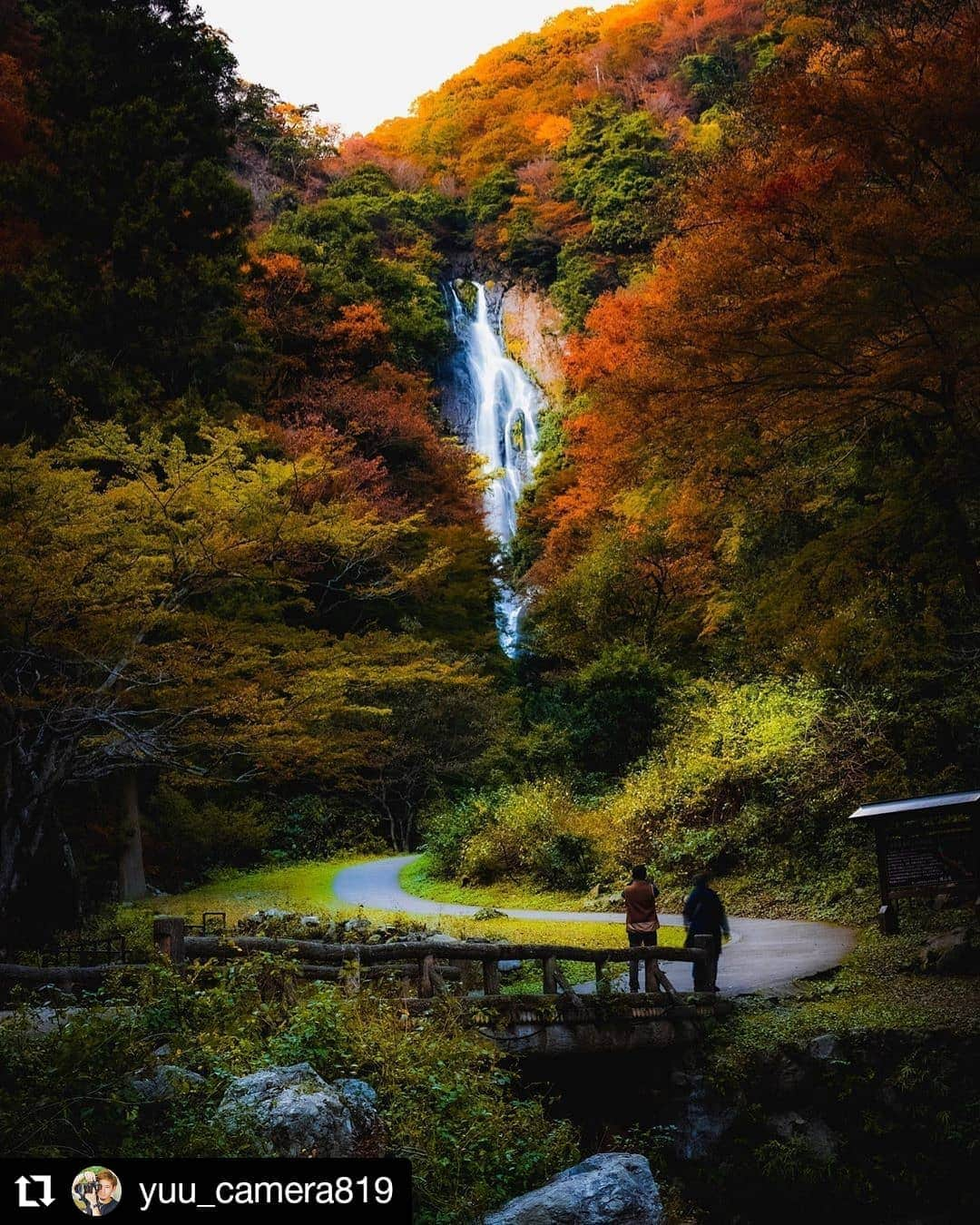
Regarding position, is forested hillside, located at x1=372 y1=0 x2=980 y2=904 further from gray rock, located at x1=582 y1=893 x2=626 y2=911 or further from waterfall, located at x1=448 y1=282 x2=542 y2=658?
waterfall, located at x1=448 y1=282 x2=542 y2=658

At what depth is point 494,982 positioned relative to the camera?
9109mm

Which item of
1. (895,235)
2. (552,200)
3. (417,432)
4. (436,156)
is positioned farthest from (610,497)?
(436,156)

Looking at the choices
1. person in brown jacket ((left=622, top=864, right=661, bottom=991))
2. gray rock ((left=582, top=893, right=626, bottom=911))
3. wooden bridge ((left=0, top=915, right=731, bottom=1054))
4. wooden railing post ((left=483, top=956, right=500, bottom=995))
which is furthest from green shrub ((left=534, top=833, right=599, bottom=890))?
wooden railing post ((left=483, top=956, right=500, bottom=995))

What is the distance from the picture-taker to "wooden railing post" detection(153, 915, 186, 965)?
7.73 meters

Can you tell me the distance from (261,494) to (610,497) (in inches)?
619

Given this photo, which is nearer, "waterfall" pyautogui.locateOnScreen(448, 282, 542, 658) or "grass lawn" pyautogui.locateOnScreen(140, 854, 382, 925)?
"grass lawn" pyautogui.locateOnScreen(140, 854, 382, 925)

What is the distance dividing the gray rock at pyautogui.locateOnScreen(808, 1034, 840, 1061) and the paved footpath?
1.20m

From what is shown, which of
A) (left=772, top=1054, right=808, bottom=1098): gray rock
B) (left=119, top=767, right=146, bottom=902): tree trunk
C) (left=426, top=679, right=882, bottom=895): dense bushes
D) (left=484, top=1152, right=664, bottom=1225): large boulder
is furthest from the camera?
(left=119, top=767, right=146, bottom=902): tree trunk

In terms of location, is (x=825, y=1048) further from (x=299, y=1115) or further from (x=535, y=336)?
(x=535, y=336)

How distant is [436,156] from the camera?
195ft

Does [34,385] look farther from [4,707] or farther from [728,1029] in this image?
[728,1029]

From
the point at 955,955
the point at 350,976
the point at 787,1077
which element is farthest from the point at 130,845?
the point at 955,955

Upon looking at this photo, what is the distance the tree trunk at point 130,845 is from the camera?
62.9 feet

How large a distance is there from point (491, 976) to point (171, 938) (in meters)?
2.87
